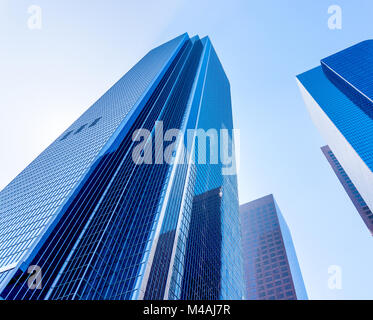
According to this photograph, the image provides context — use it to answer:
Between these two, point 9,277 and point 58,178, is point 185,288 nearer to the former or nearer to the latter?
point 9,277

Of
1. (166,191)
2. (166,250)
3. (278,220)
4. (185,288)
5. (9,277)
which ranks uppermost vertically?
(278,220)

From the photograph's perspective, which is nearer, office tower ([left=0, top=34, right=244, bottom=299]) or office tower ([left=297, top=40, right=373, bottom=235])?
office tower ([left=0, top=34, right=244, bottom=299])

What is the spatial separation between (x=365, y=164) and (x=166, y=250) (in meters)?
74.0

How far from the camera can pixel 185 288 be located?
60.6m

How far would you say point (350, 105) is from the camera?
132m

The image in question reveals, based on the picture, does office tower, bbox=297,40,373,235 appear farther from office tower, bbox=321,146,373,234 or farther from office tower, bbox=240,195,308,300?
office tower, bbox=240,195,308,300

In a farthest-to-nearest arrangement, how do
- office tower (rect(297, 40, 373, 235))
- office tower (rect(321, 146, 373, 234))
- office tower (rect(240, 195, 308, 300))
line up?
office tower (rect(321, 146, 373, 234))
office tower (rect(240, 195, 308, 300))
office tower (rect(297, 40, 373, 235))

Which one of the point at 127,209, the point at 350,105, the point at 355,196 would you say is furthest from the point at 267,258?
the point at 127,209

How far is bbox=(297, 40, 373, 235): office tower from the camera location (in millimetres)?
106244

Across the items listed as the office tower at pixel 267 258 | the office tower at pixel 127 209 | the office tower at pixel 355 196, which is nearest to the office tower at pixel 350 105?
the office tower at pixel 355 196

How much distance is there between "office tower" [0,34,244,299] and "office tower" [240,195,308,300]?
4912 centimetres

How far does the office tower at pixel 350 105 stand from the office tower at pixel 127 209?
4692 cm

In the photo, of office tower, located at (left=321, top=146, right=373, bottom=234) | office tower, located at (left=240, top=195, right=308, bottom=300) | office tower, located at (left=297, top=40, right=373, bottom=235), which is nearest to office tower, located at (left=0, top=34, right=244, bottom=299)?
office tower, located at (left=297, top=40, right=373, bottom=235)

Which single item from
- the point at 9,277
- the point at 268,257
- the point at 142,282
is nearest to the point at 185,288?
the point at 142,282
